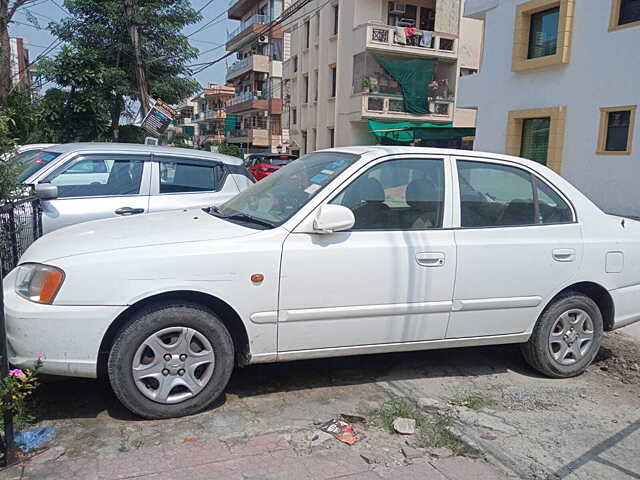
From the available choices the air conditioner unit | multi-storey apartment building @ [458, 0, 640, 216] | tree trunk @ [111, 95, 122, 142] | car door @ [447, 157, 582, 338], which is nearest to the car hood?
car door @ [447, 157, 582, 338]

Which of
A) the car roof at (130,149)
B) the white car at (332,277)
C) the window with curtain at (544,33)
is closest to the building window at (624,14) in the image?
the window with curtain at (544,33)

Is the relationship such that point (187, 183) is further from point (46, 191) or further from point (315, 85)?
point (315, 85)

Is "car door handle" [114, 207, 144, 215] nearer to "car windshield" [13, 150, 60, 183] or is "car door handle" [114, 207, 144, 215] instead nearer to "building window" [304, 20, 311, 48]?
"car windshield" [13, 150, 60, 183]

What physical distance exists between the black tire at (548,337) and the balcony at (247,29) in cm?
4049

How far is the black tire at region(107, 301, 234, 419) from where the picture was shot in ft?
10.8

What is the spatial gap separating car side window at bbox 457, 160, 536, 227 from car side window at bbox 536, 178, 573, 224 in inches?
3.0

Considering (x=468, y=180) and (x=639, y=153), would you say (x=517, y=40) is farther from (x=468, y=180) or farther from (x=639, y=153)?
(x=468, y=180)

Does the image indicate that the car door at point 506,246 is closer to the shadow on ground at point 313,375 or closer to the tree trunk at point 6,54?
the shadow on ground at point 313,375

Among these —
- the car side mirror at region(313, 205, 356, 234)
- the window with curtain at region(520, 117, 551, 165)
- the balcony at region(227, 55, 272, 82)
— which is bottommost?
the car side mirror at region(313, 205, 356, 234)

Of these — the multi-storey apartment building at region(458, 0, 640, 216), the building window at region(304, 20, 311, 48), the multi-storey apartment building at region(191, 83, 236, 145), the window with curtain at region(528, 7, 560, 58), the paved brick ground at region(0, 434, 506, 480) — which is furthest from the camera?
the multi-storey apartment building at region(191, 83, 236, 145)

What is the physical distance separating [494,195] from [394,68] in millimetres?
23617

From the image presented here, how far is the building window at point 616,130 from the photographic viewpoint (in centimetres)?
1312

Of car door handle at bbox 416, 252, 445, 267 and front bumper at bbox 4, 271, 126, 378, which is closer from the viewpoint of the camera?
front bumper at bbox 4, 271, 126, 378

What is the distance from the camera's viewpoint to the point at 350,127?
27812 millimetres
